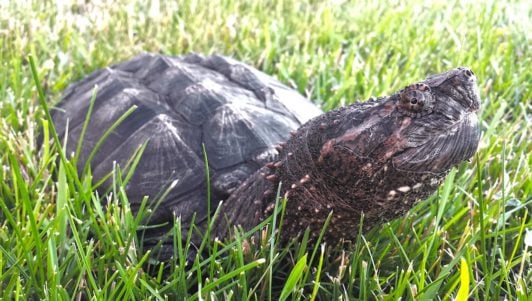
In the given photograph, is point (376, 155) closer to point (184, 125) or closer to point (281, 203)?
point (281, 203)

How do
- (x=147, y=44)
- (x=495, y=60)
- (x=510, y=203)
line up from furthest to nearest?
(x=147, y=44), (x=495, y=60), (x=510, y=203)

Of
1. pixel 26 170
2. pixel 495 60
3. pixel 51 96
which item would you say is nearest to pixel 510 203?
pixel 495 60

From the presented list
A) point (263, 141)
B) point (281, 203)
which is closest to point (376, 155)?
point (281, 203)

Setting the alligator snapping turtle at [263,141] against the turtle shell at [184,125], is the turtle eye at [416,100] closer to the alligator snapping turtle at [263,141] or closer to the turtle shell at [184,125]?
the alligator snapping turtle at [263,141]

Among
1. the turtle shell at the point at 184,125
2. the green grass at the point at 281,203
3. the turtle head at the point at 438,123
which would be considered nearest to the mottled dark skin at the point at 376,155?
the turtle head at the point at 438,123

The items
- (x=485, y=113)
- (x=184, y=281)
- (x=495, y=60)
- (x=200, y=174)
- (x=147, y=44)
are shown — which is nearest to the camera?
(x=184, y=281)

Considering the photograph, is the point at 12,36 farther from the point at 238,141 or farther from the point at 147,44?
the point at 238,141
